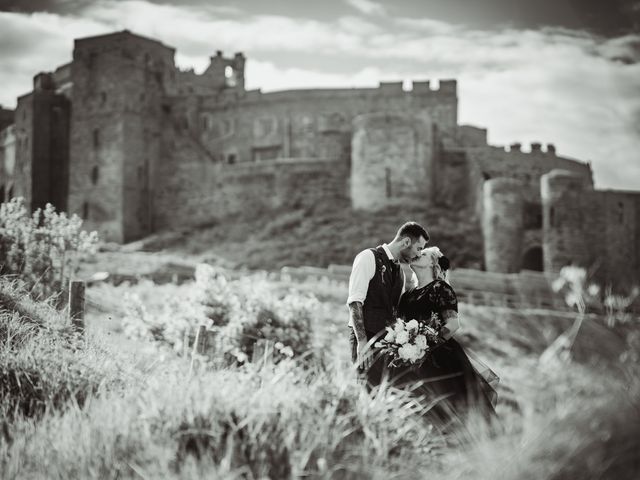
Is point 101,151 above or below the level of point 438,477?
above

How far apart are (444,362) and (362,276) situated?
3.13 ft

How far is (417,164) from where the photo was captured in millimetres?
36406

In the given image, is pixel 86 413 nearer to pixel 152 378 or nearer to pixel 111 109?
pixel 152 378

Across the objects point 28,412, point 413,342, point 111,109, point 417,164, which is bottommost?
point 28,412

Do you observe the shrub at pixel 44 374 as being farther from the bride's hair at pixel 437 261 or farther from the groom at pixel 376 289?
the bride's hair at pixel 437 261

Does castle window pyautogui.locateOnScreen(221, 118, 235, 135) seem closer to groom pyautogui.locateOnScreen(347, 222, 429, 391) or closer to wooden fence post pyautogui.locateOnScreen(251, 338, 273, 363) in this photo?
wooden fence post pyautogui.locateOnScreen(251, 338, 273, 363)

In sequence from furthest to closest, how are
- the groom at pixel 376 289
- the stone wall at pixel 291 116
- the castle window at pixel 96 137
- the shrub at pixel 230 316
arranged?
the stone wall at pixel 291 116
the castle window at pixel 96 137
the shrub at pixel 230 316
the groom at pixel 376 289

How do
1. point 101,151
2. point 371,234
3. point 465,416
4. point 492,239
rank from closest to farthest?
point 465,416 → point 492,239 → point 371,234 → point 101,151

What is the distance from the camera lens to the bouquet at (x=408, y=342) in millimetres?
6016

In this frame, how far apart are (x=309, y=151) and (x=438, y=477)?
140 ft

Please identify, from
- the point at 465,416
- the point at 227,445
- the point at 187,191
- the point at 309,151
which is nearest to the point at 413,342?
the point at 465,416

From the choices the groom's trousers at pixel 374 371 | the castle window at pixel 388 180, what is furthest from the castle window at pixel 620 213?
the groom's trousers at pixel 374 371

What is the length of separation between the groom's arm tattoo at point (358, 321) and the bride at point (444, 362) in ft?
1.36

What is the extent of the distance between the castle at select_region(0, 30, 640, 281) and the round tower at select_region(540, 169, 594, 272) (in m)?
0.06
